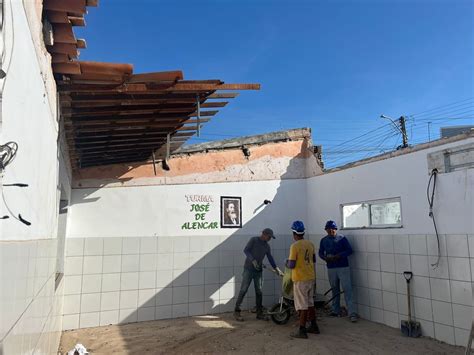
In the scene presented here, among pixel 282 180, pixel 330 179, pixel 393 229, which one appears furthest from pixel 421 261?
pixel 282 180

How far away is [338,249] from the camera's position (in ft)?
20.7

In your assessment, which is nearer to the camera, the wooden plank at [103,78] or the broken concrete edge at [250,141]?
the wooden plank at [103,78]

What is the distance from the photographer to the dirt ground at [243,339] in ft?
15.9

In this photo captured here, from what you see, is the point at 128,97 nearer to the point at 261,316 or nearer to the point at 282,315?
the point at 282,315

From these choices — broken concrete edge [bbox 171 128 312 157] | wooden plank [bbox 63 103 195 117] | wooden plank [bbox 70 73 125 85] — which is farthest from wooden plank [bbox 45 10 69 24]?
broken concrete edge [bbox 171 128 312 157]

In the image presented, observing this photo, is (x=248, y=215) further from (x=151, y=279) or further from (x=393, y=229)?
(x=393, y=229)

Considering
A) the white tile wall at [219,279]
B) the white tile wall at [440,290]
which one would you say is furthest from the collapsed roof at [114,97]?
A: the white tile wall at [440,290]

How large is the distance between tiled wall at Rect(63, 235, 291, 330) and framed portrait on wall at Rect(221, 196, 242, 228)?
0.27m

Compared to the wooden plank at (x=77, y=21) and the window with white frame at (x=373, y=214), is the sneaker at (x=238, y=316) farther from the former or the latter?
the wooden plank at (x=77, y=21)

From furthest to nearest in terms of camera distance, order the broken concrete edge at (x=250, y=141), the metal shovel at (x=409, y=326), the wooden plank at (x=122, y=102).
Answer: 1. the broken concrete edge at (x=250, y=141)
2. the metal shovel at (x=409, y=326)
3. the wooden plank at (x=122, y=102)

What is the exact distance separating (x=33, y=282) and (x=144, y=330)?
4.18 m

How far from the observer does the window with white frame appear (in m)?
5.74

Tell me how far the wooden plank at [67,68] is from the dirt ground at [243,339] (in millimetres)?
3687

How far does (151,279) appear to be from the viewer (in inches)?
257
